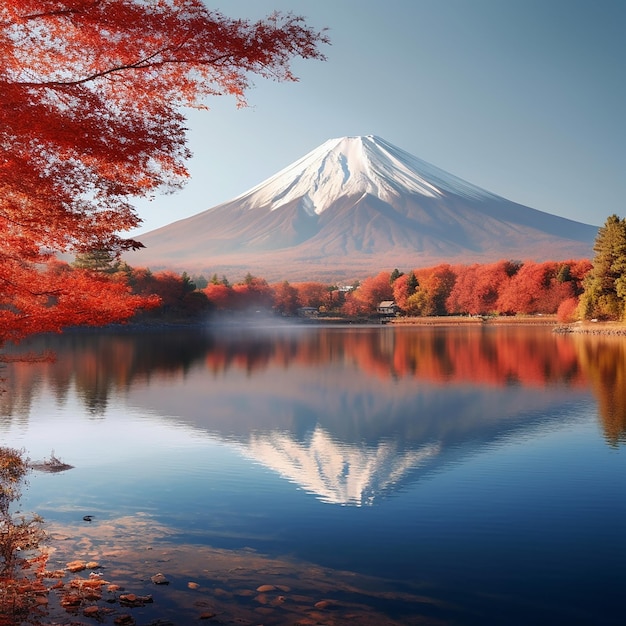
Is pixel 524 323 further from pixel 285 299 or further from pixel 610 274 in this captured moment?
pixel 285 299

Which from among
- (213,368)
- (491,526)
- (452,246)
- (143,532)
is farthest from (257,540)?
(452,246)

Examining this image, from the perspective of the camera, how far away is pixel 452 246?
19575 cm

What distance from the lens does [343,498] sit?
8.83m

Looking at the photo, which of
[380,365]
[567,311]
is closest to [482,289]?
[567,311]

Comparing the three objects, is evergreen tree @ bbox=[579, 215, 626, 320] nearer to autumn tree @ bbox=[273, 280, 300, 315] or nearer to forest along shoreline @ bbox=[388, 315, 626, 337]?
forest along shoreline @ bbox=[388, 315, 626, 337]

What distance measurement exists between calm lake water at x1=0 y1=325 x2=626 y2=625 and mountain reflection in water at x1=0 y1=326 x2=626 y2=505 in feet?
0.32

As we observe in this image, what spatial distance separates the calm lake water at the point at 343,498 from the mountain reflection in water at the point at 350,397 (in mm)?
97

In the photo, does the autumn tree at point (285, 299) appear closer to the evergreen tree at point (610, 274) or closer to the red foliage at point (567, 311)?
the red foliage at point (567, 311)

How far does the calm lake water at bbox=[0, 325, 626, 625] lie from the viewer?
5687 mm

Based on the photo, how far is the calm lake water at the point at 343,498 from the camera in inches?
224

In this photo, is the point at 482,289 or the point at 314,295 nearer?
the point at 482,289

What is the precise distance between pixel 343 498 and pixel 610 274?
147 ft

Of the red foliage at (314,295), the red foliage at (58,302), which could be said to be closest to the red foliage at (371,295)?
the red foliage at (314,295)

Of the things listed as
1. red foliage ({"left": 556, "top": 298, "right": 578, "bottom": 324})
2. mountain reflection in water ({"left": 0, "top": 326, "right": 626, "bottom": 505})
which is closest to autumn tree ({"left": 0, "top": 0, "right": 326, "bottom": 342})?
mountain reflection in water ({"left": 0, "top": 326, "right": 626, "bottom": 505})
